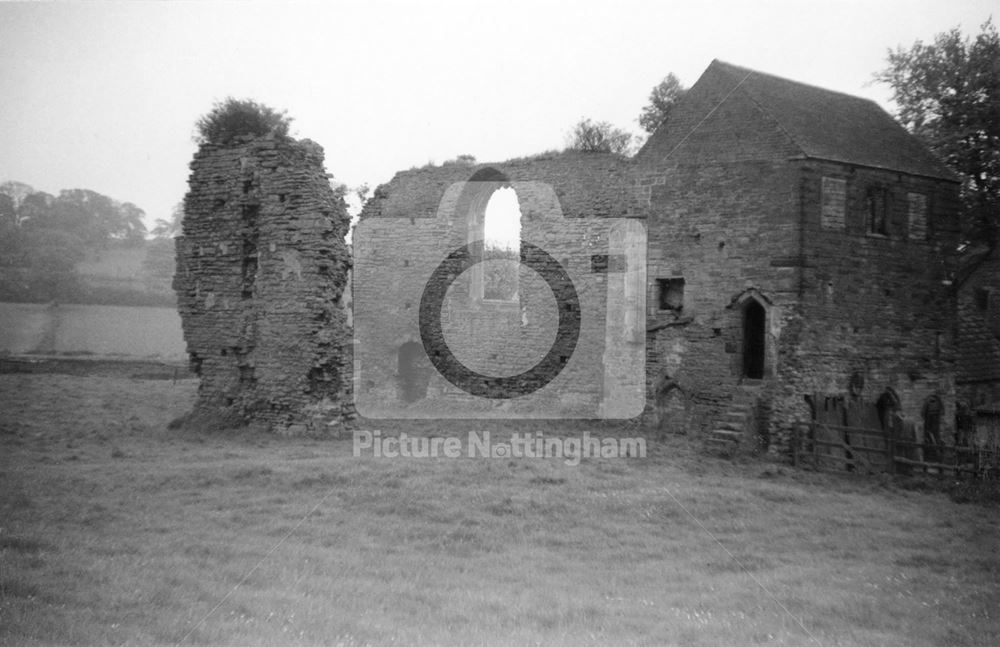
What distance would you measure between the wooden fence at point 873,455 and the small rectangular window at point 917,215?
481 centimetres

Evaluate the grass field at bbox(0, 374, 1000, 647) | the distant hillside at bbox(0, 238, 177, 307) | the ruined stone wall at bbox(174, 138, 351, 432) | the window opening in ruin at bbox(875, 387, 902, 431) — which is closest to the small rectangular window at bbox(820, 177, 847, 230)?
the window opening in ruin at bbox(875, 387, 902, 431)

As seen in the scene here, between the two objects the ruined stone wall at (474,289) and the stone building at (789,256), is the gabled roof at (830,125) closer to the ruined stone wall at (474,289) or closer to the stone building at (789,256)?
the stone building at (789,256)

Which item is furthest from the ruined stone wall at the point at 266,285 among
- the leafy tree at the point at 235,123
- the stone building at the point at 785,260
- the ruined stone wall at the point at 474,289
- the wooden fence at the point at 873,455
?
the wooden fence at the point at 873,455

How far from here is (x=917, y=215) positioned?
59.1 ft

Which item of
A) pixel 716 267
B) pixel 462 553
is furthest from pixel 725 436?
pixel 462 553

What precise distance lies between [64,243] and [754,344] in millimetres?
20327

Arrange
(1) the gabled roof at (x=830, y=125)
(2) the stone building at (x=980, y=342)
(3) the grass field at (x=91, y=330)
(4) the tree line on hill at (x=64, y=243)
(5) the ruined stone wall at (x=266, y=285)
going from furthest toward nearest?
(3) the grass field at (x=91, y=330)
(2) the stone building at (x=980, y=342)
(4) the tree line on hill at (x=64, y=243)
(1) the gabled roof at (x=830, y=125)
(5) the ruined stone wall at (x=266, y=285)

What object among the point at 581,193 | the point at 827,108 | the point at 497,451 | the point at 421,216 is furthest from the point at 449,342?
the point at 827,108

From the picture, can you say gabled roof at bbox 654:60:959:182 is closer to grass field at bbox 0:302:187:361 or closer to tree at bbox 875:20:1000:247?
tree at bbox 875:20:1000:247

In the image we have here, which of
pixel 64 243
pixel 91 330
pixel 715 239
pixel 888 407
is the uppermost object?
pixel 64 243

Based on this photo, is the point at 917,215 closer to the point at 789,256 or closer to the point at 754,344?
the point at 789,256

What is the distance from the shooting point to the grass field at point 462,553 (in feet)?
20.1

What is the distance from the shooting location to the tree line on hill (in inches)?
675

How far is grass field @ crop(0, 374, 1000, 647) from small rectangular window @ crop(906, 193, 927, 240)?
25.7 feet
